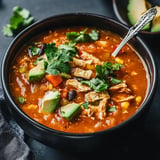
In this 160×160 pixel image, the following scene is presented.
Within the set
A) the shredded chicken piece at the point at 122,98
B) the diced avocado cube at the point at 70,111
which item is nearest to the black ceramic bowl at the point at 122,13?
the shredded chicken piece at the point at 122,98

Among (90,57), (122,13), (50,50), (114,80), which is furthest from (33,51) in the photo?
(122,13)

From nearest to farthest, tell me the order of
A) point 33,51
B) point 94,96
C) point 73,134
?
point 73,134 < point 94,96 < point 33,51

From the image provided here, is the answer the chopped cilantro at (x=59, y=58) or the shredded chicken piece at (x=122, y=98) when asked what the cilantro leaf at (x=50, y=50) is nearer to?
the chopped cilantro at (x=59, y=58)

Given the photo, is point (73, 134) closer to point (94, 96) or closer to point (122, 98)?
point (94, 96)

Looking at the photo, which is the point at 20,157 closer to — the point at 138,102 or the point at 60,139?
the point at 60,139

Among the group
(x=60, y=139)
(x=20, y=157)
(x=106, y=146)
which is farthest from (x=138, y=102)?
(x=20, y=157)

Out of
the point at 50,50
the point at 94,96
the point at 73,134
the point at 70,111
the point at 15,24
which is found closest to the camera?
the point at 73,134
